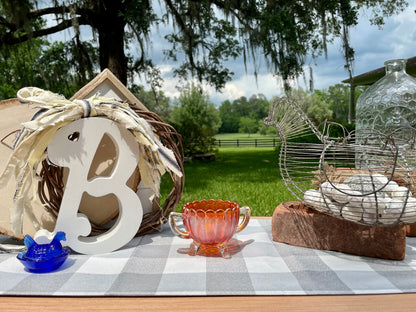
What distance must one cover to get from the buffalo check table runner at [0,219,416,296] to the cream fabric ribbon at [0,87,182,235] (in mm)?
188

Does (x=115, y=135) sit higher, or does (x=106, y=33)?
(x=106, y=33)

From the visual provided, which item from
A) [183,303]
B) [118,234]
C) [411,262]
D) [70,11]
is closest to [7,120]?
[118,234]

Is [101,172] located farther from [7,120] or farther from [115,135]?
[7,120]

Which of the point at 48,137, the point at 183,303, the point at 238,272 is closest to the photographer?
the point at 183,303

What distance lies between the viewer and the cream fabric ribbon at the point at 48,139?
958 millimetres

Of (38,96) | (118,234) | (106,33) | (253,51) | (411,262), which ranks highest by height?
(106,33)

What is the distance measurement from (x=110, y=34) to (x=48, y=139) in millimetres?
3685

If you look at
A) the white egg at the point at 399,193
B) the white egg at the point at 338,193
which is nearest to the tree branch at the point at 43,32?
the white egg at the point at 338,193

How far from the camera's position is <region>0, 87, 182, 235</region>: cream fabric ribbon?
3.14ft

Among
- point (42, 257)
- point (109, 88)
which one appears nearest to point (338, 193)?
point (42, 257)

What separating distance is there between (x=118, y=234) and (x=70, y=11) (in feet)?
12.2

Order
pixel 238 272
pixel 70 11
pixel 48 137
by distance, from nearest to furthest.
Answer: pixel 238 272
pixel 48 137
pixel 70 11

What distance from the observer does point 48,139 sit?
3.25 ft

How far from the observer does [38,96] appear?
3.40 feet
